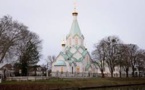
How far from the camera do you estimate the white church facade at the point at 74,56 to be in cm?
7956

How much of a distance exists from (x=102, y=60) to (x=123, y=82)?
11.6 meters

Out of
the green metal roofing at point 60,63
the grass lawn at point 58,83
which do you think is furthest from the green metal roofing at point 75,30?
the grass lawn at point 58,83

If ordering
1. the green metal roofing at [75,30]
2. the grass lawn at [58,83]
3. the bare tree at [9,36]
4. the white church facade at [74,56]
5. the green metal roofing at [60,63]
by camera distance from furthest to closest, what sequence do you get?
the green metal roofing at [75,30], the white church facade at [74,56], the green metal roofing at [60,63], the bare tree at [9,36], the grass lawn at [58,83]

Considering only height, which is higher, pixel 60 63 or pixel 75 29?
pixel 75 29

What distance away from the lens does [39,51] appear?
7656 centimetres

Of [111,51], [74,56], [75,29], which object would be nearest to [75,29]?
[75,29]

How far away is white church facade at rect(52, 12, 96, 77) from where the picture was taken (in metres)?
79.6

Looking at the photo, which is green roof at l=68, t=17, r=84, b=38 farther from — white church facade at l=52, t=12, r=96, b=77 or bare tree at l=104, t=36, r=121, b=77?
bare tree at l=104, t=36, r=121, b=77

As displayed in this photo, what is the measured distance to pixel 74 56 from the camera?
277 ft

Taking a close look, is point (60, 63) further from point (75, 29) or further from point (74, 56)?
point (75, 29)

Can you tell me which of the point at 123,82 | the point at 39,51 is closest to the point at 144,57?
the point at 123,82

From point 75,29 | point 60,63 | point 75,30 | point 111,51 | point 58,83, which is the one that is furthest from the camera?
point 75,29

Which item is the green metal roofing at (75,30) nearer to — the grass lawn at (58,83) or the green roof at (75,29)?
the green roof at (75,29)

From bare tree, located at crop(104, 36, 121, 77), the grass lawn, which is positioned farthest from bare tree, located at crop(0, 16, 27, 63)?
bare tree, located at crop(104, 36, 121, 77)
